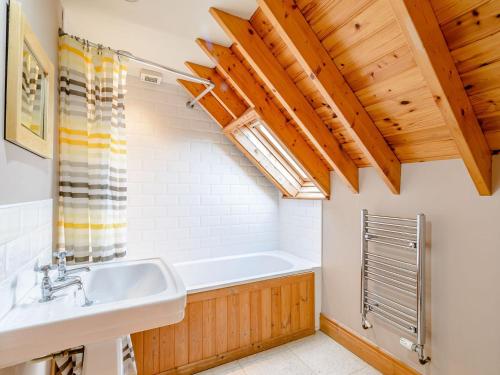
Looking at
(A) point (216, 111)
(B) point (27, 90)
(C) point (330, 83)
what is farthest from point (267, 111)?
(B) point (27, 90)

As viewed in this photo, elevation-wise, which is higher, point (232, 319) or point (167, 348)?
point (232, 319)

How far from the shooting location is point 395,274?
192 centimetres

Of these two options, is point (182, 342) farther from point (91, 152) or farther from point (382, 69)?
point (382, 69)

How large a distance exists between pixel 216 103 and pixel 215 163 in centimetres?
64

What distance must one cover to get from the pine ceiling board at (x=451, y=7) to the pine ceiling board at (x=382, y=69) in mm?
184

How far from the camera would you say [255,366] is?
6.91 ft

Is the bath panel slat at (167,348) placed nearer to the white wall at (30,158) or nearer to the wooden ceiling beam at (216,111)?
the white wall at (30,158)

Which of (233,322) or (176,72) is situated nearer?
(176,72)

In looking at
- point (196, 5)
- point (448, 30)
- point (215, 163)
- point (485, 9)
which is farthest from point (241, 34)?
point (215, 163)

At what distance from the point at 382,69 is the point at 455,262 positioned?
4.02 feet

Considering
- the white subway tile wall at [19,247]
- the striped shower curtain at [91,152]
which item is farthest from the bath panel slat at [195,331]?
the white subway tile wall at [19,247]

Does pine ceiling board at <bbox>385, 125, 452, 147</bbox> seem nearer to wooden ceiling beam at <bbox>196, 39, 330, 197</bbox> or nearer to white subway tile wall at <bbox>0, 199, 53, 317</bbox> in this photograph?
wooden ceiling beam at <bbox>196, 39, 330, 197</bbox>

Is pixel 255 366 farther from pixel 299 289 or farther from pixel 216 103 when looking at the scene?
pixel 216 103

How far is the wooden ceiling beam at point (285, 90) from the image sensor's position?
66.2 inches
